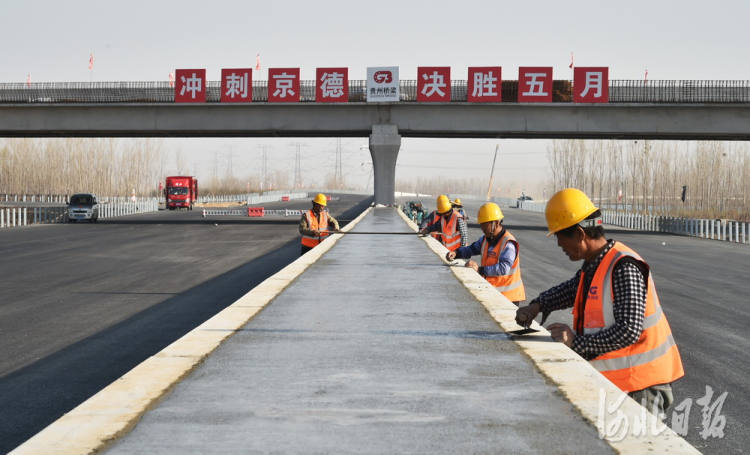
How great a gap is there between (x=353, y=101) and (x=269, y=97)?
5214 millimetres

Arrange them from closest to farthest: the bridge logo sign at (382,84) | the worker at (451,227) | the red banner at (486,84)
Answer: the worker at (451,227)
the red banner at (486,84)
the bridge logo sign at (382,84)

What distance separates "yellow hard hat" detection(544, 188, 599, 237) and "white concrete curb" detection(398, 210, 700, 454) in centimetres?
111

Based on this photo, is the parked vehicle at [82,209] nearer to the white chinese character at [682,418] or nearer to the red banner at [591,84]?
the red banner at [591,84]

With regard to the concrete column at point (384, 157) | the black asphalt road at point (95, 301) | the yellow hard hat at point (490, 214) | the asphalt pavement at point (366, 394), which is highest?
the concrete column at point (384, 157)

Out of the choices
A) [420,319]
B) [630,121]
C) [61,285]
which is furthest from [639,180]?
[420,319]

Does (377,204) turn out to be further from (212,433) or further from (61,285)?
(212,433)

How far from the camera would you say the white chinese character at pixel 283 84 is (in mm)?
43844

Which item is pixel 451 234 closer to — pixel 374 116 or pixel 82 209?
pixel 374 116

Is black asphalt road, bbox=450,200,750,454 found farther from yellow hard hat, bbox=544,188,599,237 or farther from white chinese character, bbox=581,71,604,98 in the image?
white chinese character, bbox=581,71,604,98

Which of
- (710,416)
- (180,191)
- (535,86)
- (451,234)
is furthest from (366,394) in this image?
(180,191)

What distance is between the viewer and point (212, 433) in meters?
4.19

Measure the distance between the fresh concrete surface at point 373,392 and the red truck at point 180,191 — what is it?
62477 mm

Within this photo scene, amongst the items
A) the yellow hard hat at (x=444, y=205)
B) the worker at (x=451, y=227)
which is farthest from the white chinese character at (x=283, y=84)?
the yellow hard hat at (x=444, y=205)

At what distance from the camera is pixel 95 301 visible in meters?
15.2
